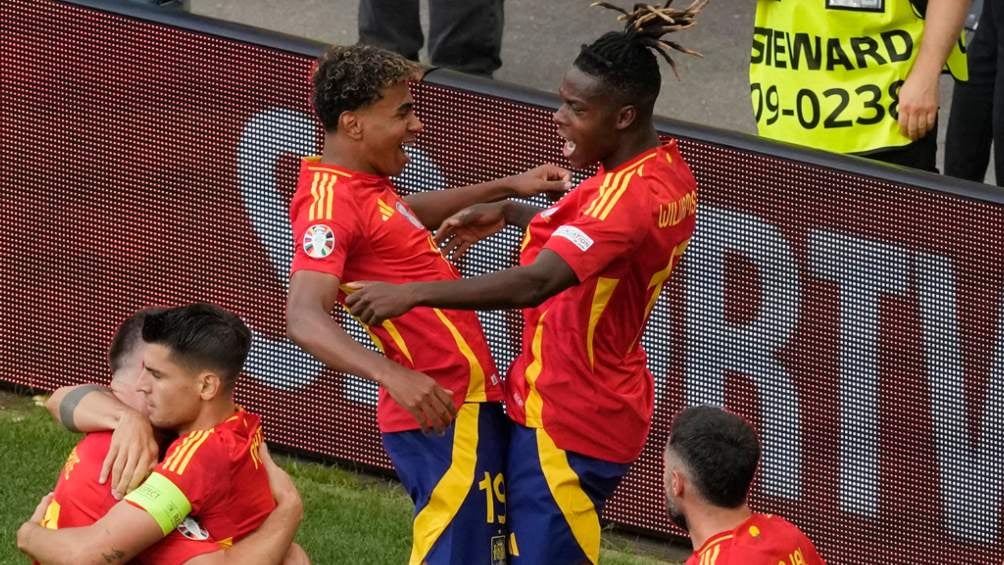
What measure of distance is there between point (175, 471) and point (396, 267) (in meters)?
0.85

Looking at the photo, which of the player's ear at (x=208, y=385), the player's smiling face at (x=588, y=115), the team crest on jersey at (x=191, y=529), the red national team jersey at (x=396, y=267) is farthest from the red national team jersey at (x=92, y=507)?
the player's smiling face at (x=588, y=115)

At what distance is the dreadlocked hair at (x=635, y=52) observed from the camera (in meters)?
Answer: 5.20

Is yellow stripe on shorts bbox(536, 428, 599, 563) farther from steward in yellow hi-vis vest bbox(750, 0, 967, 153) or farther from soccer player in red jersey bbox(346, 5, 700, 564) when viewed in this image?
steward in yellow hi-vis vest bbox(750, 0, 967, 153)

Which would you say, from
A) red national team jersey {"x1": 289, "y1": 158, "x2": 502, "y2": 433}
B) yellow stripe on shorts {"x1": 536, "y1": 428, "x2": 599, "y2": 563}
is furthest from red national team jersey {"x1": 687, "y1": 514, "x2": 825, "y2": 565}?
red national team jersey {"x1": 289, "y1": 158, "x2": 502, "y2": 433}

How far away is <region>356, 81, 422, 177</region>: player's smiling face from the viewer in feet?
17.3

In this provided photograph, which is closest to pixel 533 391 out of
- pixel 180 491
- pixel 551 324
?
pixel 551 324

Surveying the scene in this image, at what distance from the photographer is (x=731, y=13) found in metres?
11.1

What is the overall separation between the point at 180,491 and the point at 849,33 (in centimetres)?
327

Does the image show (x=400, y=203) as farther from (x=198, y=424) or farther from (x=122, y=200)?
(x=122, y=200)

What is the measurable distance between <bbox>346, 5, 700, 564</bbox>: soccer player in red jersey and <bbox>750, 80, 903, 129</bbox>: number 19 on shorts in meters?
1.80

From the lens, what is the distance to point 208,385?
501 centimetres

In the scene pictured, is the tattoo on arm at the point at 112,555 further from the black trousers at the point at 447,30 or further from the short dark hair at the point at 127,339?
the black trousers at the point at 447,30

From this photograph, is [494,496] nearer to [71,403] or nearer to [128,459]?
[128,459]

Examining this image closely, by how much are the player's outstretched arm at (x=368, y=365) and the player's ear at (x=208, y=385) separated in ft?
0.86
